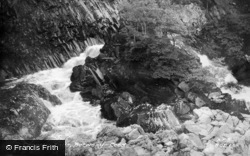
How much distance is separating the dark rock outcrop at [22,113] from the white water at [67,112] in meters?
0.60

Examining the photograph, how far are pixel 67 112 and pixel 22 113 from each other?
267cm

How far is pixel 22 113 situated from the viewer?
15469 mm

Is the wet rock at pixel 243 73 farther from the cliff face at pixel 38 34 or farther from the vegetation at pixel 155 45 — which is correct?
the cliff face at pixel 38 34

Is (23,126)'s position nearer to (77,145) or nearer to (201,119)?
(77,145)

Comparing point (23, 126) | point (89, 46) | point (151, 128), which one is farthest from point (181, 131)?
point (89, 46)

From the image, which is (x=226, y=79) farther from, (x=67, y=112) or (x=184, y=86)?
(x=67, y=112)

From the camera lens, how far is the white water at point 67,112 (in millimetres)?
15023

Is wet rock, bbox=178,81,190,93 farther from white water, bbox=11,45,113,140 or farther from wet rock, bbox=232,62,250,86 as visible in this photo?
wet rock, bbox=232,62,250,86

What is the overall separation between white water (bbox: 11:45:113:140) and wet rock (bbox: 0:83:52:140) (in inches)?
24.5

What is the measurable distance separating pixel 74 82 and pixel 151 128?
767 centimetres

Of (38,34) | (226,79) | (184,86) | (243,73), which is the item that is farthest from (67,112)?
(243,73)

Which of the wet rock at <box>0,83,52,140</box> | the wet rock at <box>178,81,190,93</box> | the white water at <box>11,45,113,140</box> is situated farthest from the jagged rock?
the wet rock at <box>0,83,52,140</box>

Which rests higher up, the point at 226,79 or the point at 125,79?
the point at 125,79

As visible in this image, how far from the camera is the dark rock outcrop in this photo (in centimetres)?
1459
